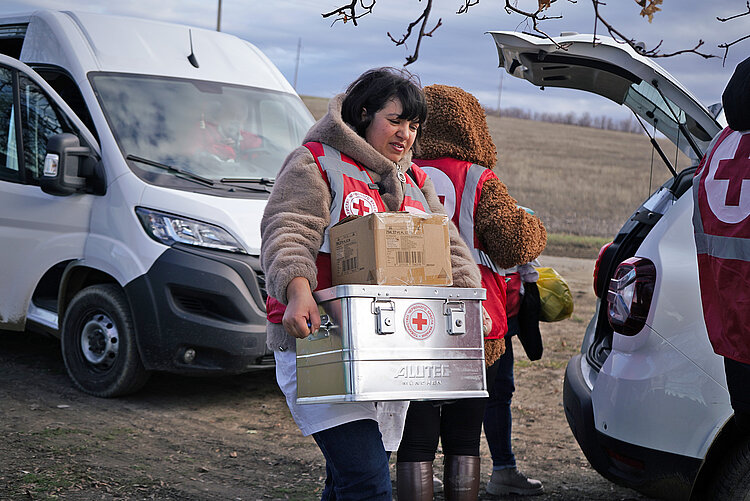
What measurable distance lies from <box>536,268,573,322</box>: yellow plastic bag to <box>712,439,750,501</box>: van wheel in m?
1.37

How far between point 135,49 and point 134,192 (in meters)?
1.47

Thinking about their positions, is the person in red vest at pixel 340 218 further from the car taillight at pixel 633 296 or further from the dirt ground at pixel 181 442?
the dirt ground at pixel 181 442

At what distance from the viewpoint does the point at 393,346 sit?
248cm

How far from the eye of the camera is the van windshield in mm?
6027

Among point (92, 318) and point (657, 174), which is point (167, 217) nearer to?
point (92, 318)

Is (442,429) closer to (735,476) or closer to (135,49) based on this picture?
(735,476)

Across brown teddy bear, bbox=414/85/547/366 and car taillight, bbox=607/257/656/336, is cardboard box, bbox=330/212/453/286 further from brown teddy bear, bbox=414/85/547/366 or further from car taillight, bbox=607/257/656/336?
car taillight, bbox=607/257/656/336

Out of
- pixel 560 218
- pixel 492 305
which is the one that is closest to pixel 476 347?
pixel 492 305

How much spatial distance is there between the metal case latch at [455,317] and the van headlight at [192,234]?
3155mm

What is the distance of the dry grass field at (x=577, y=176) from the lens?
76.4 feet

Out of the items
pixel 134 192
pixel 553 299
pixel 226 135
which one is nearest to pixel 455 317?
pixel 553 299

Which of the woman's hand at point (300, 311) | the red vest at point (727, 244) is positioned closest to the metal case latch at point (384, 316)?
the woman's hand at point (300, 311)

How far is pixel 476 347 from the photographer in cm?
265

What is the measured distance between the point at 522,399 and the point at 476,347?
13.7 ft
